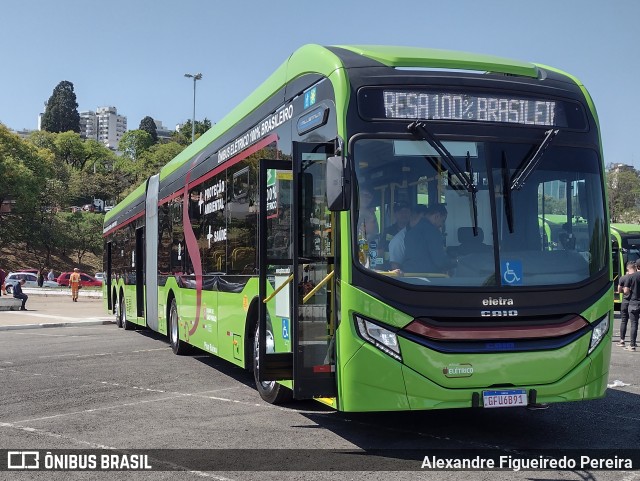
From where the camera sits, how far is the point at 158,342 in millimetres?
18047

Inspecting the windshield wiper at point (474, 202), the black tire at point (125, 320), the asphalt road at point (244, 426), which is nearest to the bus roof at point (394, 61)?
the windshield wiper at point (474, 202)

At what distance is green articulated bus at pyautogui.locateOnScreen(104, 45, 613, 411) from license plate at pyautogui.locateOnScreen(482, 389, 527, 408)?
0.01m

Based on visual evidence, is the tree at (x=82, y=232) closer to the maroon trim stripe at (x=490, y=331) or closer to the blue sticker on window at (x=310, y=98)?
the blue sticker on window at (x=310, y=98)

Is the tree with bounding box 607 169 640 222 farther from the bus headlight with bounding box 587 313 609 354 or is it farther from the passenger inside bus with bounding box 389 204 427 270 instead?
the passenger inside bus with bounding box 389 204 427 270

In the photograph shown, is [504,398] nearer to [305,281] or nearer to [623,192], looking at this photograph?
[305,281]

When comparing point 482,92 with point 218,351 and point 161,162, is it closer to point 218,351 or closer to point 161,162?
point 218,351

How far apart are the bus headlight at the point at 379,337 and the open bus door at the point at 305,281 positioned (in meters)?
0.39

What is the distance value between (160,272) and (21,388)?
5.17 metres

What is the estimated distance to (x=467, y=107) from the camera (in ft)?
23.2

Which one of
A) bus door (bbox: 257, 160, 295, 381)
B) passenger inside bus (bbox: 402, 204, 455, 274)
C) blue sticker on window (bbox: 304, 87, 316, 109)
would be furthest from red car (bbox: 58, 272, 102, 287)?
passenger inside bus (bbox: 402, 204, 455, 274)

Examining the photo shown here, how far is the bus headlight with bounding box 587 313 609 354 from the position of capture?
7.07 metres

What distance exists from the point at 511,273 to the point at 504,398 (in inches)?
41.8

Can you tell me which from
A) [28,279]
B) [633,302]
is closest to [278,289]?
[633,302]

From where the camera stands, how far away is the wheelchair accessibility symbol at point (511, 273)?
6.83 meters
